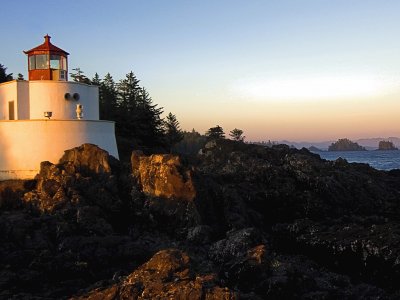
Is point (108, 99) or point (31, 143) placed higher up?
point (108, 99)

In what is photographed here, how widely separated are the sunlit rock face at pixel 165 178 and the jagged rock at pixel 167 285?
8130 mm

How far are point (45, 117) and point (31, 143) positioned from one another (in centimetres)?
183

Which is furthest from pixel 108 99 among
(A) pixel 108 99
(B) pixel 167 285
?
(B) pixel 167 285

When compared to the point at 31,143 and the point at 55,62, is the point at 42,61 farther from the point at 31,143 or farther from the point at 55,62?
the point at 31,143

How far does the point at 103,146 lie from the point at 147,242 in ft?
28.3

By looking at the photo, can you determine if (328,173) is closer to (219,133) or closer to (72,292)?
(72,292)

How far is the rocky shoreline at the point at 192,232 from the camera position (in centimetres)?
1128

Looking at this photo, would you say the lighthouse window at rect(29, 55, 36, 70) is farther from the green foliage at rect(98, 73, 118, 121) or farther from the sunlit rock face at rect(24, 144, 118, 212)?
the green foliage at rect(98, 73, 118, 121)

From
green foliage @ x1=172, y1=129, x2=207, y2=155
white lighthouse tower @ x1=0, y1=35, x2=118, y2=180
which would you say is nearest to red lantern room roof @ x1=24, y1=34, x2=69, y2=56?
white lighthouse tower @ x1=0, y1=35, x2=118, y2=180

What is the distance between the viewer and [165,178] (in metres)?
19.3

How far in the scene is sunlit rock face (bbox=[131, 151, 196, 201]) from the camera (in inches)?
752

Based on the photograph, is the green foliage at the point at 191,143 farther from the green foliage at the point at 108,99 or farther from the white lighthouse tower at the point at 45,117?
the white lighthouse tower at the point at 45,117

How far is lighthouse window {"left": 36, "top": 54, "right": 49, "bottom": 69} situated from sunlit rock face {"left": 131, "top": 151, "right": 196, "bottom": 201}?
876 cm

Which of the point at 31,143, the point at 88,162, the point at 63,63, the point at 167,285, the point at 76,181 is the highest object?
the point at 63,63
